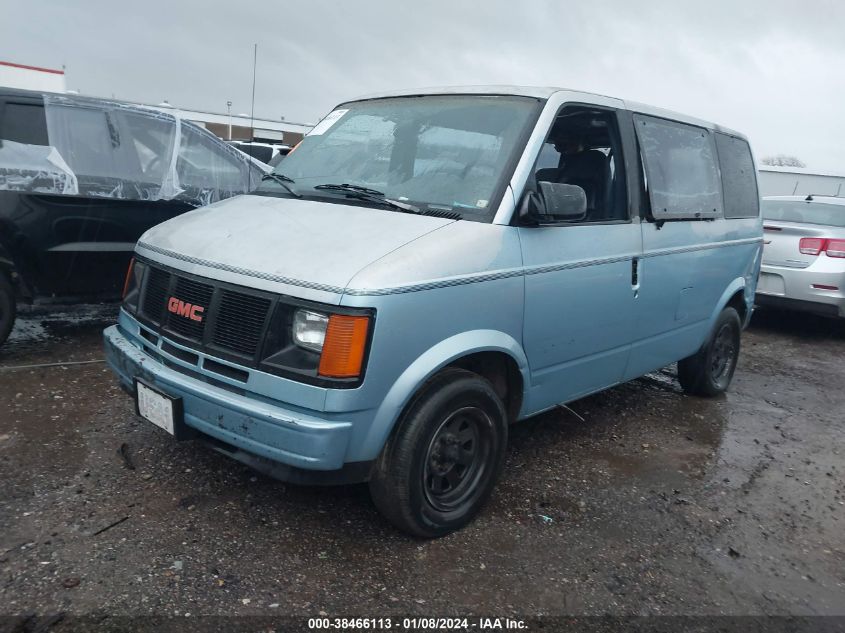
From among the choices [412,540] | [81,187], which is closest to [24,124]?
[81,187]

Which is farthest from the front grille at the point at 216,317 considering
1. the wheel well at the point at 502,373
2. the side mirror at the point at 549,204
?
the side mirror at the point at 549,204

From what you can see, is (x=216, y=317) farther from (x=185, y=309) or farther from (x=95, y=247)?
(x=95, y=247)

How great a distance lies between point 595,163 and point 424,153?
1.17m

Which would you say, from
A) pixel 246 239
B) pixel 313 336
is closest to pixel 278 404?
pixel 313 336

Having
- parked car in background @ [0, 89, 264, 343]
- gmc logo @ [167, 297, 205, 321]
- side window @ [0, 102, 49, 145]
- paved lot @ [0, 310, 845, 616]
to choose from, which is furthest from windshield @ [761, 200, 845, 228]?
side window @ [0, 102, 49, 145]

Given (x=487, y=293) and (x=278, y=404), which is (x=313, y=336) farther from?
(x=487, y=293)

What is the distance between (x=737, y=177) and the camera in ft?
17.1

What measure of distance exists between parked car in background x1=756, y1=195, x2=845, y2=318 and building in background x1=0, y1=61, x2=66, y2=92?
2644 cm

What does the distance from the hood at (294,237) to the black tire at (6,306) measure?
75.1 inches

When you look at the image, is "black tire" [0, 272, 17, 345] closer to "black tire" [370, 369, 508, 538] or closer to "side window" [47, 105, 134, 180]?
"side window" [47, 105, 134, 180]

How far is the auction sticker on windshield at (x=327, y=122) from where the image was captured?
13.4 feet

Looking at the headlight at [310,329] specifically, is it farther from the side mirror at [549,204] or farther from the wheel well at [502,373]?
the side mirror at [549,204]

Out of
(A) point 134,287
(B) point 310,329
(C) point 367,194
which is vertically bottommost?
(A) point 134,287

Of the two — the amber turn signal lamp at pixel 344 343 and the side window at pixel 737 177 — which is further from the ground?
the side window at pixel 737 177
